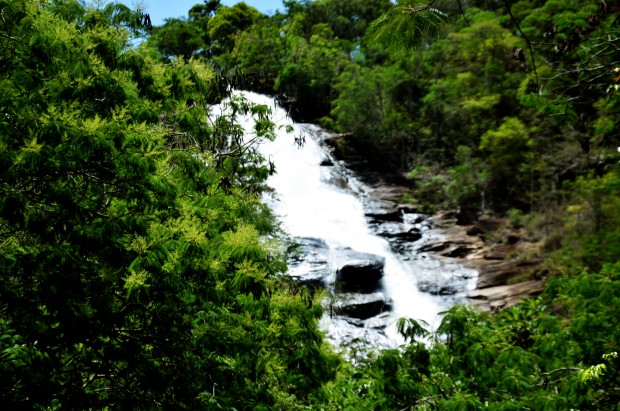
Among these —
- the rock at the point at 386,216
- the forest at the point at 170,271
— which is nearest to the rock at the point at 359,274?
the rock at the point at 386,216

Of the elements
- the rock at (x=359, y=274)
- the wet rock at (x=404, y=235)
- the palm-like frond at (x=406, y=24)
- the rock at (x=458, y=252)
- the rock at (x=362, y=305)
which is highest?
the palm-like frond at (x=406, y=24)

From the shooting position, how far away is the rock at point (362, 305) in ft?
40.5

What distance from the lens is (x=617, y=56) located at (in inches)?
161

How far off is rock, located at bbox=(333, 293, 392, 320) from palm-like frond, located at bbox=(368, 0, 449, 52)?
35.5ft

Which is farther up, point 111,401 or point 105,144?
point 105,144

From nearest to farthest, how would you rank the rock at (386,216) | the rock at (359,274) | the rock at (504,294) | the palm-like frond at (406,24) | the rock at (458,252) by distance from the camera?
the palm-like frond at (406,24)
the rock at (504,294)
the rock at (359,274)
the rock at (458,252)
the rock at (386,216)

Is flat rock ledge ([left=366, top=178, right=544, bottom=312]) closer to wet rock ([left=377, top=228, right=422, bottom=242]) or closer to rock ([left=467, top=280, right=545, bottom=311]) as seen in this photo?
rock ([left=467, top=280, right=545, bottom=311])

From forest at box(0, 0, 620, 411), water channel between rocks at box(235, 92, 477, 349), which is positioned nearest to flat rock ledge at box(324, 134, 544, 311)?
water channel between rocks at box(235, 92, 477, 349)

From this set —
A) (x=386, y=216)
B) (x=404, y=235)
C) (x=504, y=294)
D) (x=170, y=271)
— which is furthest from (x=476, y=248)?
(x=170, y=271)

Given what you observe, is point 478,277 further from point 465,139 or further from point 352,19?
point 352,19

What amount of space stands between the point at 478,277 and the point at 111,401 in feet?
44.6

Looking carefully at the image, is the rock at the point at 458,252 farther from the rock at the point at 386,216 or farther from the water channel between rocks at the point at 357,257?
the rock at the point at 386,216

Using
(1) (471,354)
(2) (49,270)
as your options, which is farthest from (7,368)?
(1) (471,354)

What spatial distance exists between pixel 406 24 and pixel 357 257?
12.8m
